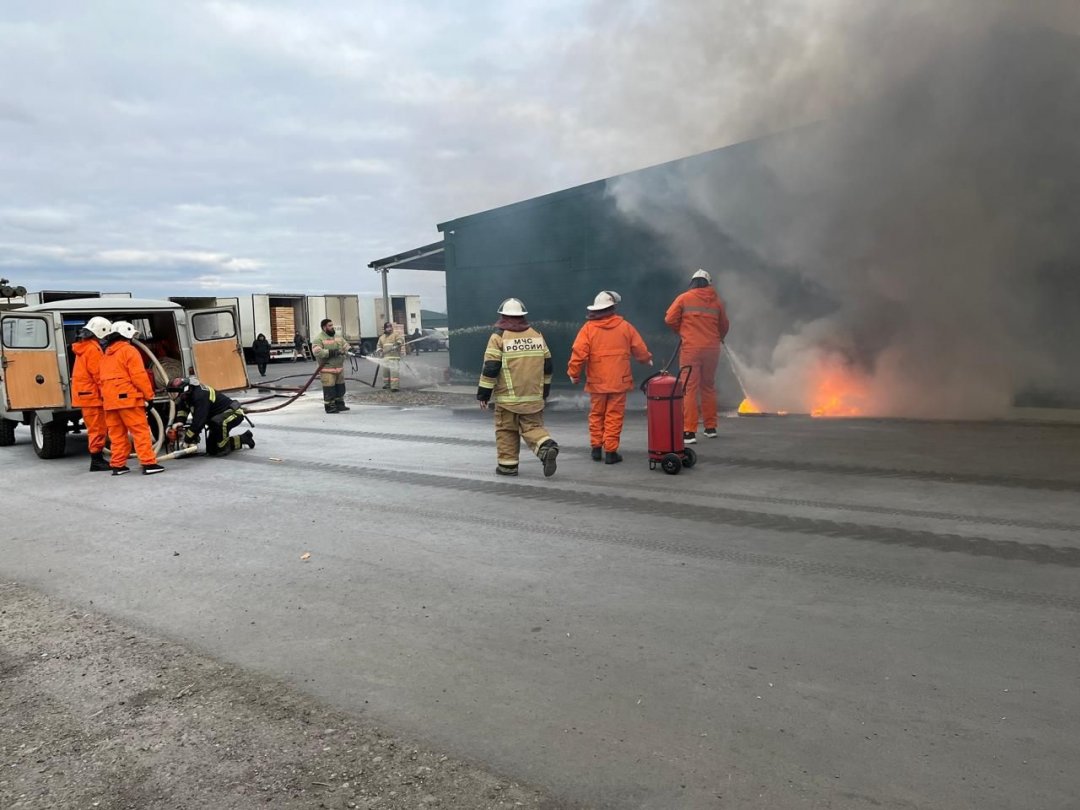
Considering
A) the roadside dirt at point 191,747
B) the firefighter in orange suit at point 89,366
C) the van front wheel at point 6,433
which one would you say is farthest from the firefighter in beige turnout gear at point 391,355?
→ the roadside dirt at point 191,747

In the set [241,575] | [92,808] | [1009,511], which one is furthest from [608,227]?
[92,808]

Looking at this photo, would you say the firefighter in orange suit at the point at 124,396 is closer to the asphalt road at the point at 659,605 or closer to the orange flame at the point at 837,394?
the asphalt road at the point at 659,605

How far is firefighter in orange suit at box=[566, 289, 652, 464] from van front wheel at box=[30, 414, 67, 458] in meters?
6.76

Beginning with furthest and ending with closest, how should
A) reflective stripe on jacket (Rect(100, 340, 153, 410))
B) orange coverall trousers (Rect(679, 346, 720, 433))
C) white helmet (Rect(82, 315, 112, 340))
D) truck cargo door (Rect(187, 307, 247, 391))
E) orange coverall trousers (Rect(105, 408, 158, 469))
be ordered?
truck cargo door (Rect(187, 307, 247, 391)) < orange coverall trousers (Rect(679, 346, 720, 433)) < white helmet (Rect(82, 315, 112, 340)) < orange coverall trousers (Rect(105, 408, 158, 469)) < reflective stripe on jacket (Rect(100, 340, 153, 410))

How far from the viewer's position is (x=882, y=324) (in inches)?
425

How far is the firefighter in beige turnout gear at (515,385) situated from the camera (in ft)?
22.2

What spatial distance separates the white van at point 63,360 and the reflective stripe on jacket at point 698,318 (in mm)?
6331

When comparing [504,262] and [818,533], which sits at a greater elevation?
[504,262]

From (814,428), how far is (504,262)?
28.9 ft

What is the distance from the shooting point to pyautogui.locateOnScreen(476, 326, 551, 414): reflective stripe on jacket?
6742 mm

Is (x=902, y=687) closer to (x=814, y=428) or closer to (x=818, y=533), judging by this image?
(x=818, y=533)

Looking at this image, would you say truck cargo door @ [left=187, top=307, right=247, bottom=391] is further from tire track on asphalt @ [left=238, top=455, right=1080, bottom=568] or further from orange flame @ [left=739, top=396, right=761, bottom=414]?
orange flame @ [left=739, top=396, right=761, bottom=414]

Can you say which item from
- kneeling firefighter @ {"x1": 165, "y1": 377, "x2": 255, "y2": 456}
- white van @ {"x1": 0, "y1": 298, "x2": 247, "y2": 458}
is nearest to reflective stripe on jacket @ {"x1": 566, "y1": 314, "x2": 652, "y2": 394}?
kneeling firefighter @ {"x1": 165, "y1": 377, "x2": 255, "y2": 456}

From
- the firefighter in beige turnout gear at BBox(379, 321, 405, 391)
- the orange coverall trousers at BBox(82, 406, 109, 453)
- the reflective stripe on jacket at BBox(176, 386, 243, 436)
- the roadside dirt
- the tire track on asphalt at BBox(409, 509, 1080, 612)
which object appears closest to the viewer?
the roadside dirt
